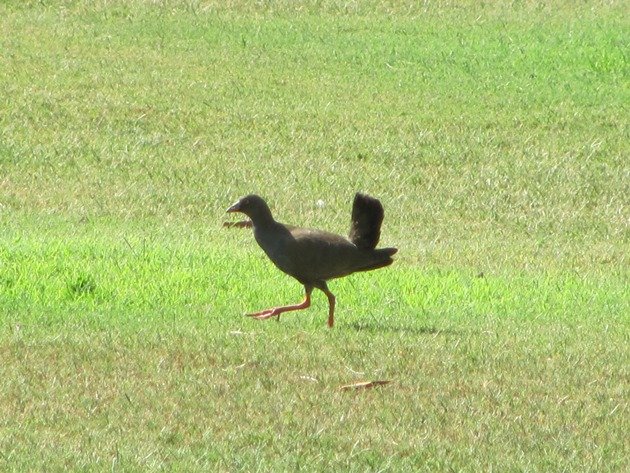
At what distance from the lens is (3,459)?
584cm

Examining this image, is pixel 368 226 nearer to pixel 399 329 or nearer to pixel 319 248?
pixel 319 248

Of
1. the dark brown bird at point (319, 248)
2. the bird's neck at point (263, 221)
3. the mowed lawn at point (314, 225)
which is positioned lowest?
the mowed lawn at point (314, 225)

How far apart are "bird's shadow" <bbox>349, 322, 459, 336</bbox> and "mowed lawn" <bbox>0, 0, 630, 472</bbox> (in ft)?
0.12

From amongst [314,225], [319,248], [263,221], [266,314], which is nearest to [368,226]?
[319,248]

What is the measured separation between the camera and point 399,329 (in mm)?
8383

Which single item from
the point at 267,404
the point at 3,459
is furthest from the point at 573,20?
the point at 3,459

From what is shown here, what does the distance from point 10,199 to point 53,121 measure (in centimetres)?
274

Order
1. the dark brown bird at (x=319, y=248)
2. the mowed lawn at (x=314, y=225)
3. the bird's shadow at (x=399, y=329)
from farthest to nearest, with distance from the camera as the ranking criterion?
1. the bird's shadow at (x=399, y=329)
2. the dark brown bird at (x=319, y=248)
3. the mowed lawn at (x=314, y=225)

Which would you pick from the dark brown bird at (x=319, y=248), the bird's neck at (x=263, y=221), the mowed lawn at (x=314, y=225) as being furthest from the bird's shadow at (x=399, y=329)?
the bird's neck at (x=263, y=221)

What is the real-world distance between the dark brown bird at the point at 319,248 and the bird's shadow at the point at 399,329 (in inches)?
7.4

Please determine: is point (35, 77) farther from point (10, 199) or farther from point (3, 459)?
point (3, 459)

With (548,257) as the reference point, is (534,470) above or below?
above

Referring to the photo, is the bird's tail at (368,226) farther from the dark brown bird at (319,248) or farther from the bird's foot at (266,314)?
the bird's foot at (266,314)

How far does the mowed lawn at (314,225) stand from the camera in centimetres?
648
